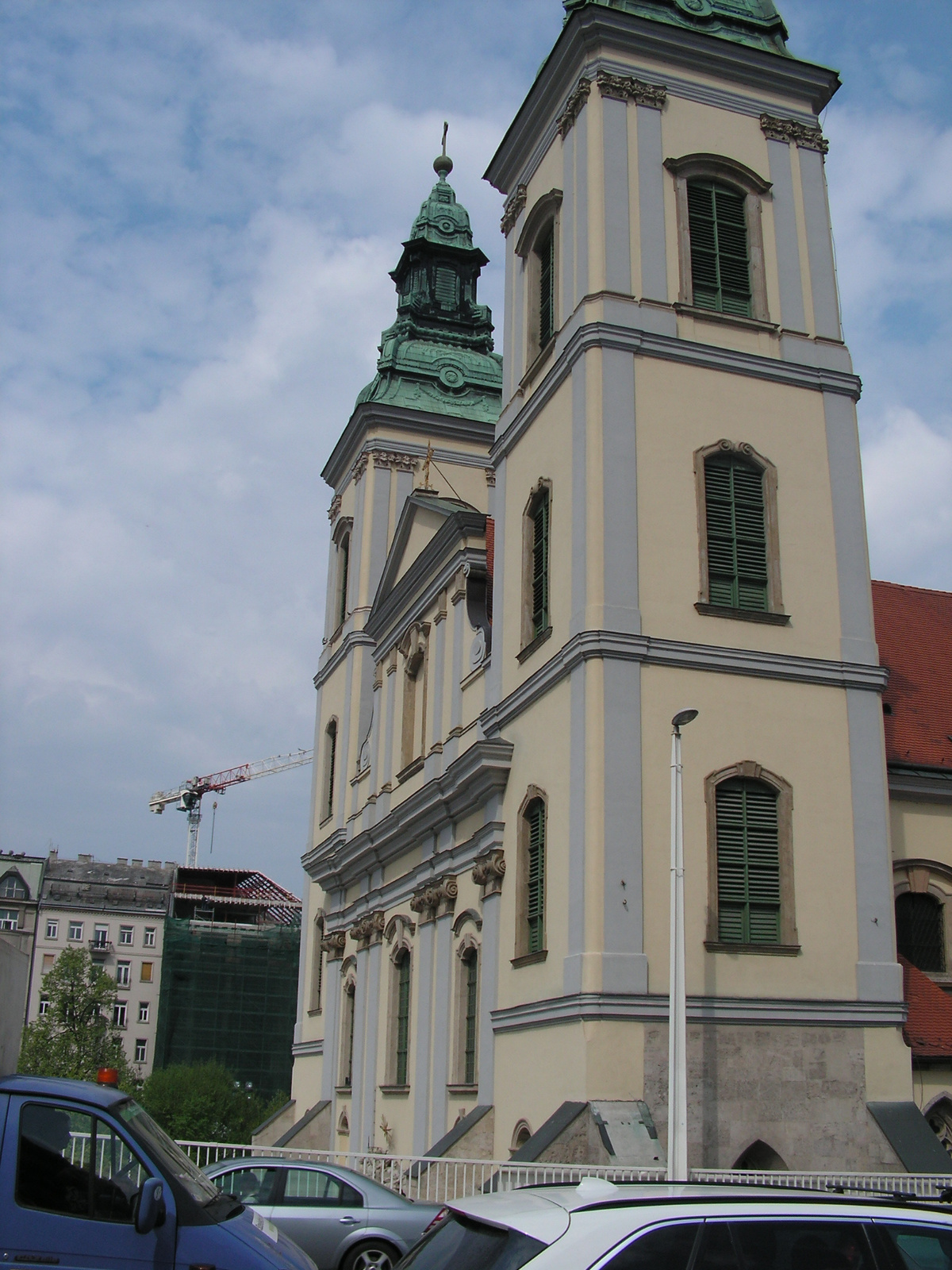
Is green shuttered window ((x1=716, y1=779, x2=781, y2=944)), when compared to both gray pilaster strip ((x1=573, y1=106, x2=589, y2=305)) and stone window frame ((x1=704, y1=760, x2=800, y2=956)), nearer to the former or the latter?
stone window frame ((x1=704, y1=760, x2=800, y2=956))

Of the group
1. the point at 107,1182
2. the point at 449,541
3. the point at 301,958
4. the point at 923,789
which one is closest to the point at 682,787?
the point at 923,789

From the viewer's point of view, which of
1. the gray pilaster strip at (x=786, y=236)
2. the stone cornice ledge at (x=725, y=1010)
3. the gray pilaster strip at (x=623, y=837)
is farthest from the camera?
the gray pilaster strip at (x=786, y=236)

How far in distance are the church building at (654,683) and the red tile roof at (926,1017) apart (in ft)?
2.68

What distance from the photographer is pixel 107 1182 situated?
6.91m

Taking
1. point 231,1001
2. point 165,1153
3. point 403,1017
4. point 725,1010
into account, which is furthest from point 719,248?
point 231,1001

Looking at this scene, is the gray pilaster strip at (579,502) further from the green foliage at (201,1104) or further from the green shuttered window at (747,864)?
the green foliage at (201,1104)

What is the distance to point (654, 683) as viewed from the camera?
60.3ft

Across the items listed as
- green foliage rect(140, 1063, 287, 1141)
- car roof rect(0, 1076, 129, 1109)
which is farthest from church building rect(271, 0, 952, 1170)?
green foliage rect(140, 1063, 287, 1141)

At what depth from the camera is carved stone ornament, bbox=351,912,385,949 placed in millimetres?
28297

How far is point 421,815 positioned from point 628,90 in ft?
42.4

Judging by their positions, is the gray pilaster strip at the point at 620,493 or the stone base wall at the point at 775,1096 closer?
the stone base wall at the point at 775,1096

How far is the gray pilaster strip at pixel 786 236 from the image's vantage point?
21688 mm

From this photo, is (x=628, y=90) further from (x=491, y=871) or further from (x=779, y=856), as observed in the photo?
(x=491, y=871)

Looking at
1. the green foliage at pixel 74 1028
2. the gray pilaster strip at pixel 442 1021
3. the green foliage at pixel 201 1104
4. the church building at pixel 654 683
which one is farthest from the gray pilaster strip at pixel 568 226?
the green foliage at pixel 74 1028
